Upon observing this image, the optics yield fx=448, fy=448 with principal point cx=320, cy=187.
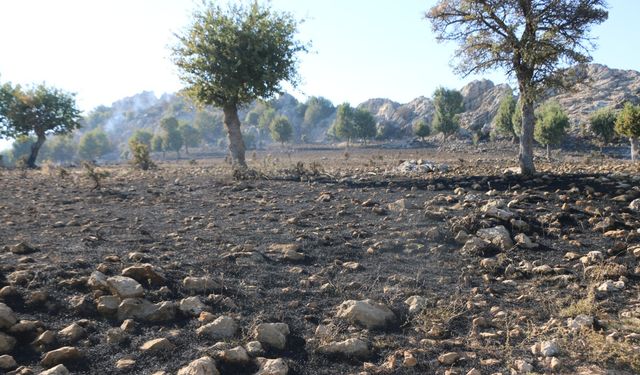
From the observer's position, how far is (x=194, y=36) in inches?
673

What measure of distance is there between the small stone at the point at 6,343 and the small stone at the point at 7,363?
0.69ft

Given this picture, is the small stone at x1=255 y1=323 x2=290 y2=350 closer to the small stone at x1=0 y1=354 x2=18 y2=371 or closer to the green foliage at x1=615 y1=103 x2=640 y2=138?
the small stone at x1=0 y1=354 x2=18 y2=371

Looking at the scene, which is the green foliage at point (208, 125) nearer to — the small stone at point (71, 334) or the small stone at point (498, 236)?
the small stone at point (498, 236)

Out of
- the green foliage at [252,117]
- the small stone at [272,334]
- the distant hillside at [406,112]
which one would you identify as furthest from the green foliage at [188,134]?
the small stone at [272,334]

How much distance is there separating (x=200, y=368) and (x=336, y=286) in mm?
2180

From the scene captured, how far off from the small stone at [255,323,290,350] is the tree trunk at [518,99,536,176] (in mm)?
10050

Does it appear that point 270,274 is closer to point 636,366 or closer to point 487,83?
point 636,366

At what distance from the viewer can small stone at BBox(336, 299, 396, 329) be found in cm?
458

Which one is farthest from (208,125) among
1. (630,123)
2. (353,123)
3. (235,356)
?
(235,356)

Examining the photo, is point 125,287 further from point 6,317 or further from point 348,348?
point 348,348

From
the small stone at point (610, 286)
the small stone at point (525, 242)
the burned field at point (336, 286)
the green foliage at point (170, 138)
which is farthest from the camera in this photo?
the green foliage at point (170, 138)

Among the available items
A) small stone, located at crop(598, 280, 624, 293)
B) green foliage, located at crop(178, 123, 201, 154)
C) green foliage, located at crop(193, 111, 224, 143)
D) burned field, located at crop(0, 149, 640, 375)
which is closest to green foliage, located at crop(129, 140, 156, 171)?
burned field, located at crop(0, 149, 640, 375)

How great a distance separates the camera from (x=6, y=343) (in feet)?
12.6

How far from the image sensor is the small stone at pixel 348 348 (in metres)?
4.02
